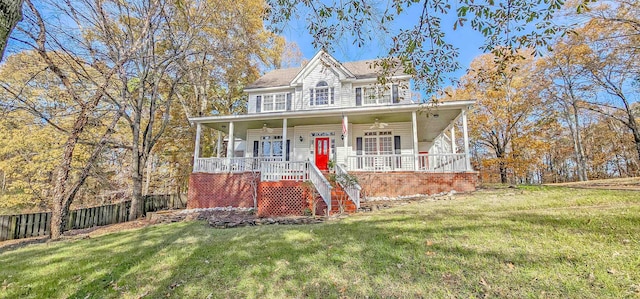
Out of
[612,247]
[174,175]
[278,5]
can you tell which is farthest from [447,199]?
[174,175]

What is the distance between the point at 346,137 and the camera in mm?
12250

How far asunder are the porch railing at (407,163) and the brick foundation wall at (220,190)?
195 inches

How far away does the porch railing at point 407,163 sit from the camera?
10652 mm

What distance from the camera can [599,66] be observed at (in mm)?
13742

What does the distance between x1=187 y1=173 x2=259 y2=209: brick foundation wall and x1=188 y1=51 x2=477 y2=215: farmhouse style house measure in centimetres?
5

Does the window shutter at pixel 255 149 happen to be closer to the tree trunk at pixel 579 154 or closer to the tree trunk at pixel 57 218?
the tree trunk at pixel 57 218

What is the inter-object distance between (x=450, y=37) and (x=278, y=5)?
2701mm

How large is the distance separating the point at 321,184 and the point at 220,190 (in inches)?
235

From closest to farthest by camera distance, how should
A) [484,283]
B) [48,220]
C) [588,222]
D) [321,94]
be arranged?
[484,283] < [588,222] < [48,220] < [321,94]

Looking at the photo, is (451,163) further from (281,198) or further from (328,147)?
(281,198)

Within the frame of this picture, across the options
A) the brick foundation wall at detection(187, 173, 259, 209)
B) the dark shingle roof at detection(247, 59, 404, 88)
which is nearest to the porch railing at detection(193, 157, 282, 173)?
the brick foundation wall at detection(187, 173, 259, 209)

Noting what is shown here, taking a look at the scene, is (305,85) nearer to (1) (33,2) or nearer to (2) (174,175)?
(1) (33,2)

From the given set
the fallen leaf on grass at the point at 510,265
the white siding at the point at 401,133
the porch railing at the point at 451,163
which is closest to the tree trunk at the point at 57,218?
the fallen leaf on grass at the point at 510,265

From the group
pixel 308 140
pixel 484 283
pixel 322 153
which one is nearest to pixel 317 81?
pixel 308 140
